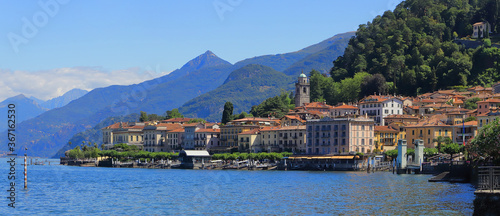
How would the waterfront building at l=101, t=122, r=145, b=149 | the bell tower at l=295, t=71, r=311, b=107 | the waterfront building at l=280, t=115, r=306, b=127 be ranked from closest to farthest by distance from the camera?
the waterfront building at l=280, t=115, r=306, b=127 < the bell tower at l=295, t=71, r=311, b=107 < the waterfront building at l=101, t=122, r=145, b=149

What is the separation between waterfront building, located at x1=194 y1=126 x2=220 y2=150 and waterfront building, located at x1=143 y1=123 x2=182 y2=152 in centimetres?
1347

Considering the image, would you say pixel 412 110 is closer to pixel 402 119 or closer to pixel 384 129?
pixel 402 119

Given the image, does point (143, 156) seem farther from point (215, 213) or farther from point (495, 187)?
point (495, 187)

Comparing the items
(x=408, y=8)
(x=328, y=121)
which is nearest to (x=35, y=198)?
(x=328, y=121)

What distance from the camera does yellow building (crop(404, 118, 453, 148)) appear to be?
4586 inches

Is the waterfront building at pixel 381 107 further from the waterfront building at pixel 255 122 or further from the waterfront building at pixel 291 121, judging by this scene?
the waterfront building at pixel 255 122

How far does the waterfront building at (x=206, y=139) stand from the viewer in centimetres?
14838

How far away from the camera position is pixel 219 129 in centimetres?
15238

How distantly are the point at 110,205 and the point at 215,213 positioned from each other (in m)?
10.2

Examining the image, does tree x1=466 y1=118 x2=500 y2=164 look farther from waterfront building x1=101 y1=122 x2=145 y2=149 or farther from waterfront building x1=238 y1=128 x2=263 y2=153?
waterfront building x1=101 y1=122 x2=145 y2=149

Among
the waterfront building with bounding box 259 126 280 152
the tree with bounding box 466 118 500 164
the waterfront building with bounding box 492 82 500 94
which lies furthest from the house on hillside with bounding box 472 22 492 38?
the tree with bounding box 466 118 500 164

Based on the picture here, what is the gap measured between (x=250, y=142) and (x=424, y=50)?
4803cm

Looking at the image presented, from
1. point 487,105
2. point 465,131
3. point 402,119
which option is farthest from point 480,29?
point 465,131

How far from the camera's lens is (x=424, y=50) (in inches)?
6309
